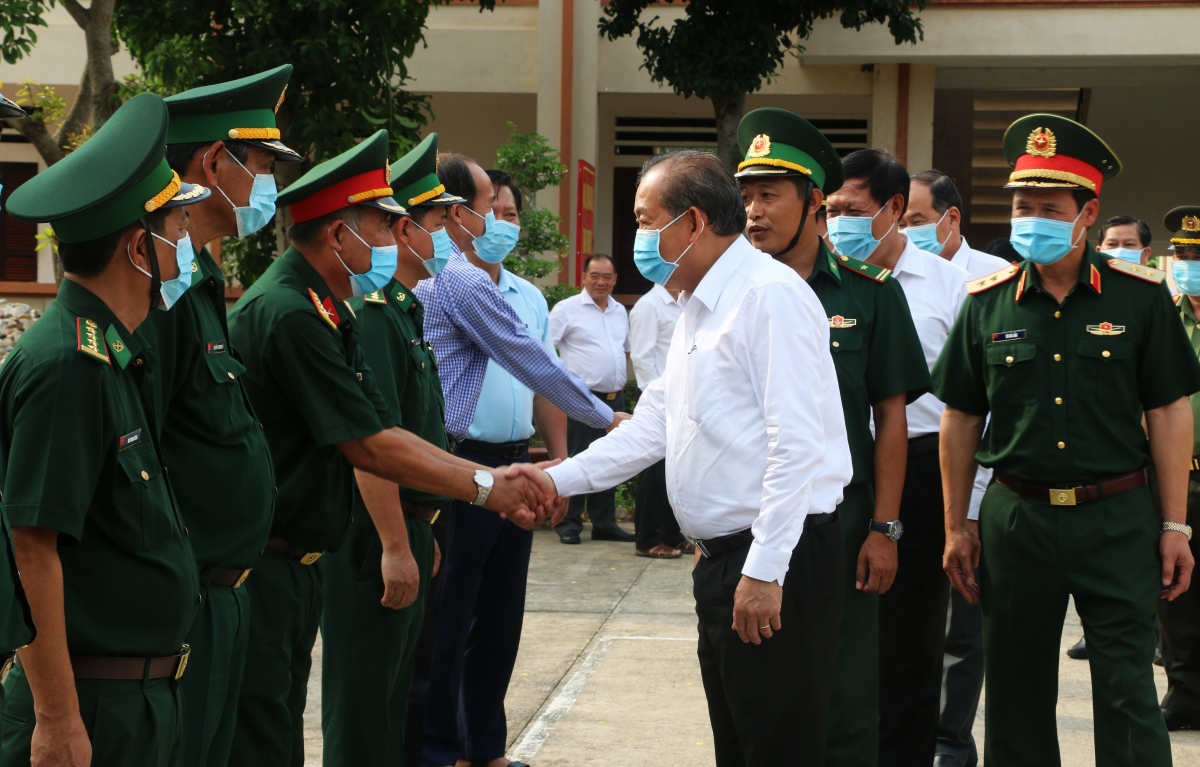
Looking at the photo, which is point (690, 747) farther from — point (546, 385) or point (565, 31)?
point (565, 31)

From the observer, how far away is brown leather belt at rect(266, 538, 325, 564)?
331 cm

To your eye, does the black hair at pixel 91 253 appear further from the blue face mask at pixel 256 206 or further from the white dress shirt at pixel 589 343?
the white dress shirt at pixel 589 343

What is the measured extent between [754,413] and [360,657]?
4.76ft

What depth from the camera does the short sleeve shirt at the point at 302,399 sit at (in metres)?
3.30

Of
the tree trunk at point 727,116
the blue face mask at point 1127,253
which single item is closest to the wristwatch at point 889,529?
the blue face mask at point 1127,253

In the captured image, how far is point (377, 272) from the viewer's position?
144 inches

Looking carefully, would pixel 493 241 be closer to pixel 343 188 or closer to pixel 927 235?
pixel 343 188

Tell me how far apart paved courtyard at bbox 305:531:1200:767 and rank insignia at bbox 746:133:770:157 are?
2.29 m

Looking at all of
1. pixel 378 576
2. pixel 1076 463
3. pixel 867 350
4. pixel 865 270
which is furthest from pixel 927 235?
pixel 378 576

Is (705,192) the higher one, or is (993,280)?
(705,192)

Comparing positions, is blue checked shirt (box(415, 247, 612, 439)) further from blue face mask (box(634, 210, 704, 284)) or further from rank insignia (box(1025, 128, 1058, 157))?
rank insignia (box(1025, 128, 1058, 157))

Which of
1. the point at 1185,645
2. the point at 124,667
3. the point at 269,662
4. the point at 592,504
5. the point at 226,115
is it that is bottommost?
the point at 592,504

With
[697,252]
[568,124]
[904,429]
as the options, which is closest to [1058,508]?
[904,429]

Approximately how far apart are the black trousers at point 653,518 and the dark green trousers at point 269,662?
5743mm
